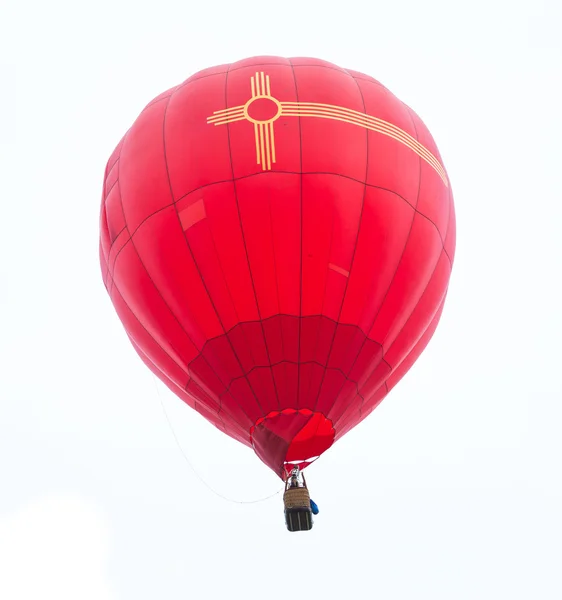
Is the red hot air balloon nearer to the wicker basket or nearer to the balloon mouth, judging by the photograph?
the balloon mouth

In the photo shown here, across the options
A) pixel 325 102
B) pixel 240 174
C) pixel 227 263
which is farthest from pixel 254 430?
pixel 325 102

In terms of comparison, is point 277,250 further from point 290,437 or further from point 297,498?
point 297,498

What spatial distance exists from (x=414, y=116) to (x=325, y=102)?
50.9 inches

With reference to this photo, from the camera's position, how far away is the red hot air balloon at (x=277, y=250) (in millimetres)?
11789

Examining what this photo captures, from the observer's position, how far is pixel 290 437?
1190 cm

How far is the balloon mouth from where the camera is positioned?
1184cm

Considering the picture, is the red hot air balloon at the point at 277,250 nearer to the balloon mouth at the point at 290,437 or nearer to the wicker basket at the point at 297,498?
the balloon mouth at the point at 290,437

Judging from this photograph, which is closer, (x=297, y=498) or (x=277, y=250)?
(x=277, y=250)

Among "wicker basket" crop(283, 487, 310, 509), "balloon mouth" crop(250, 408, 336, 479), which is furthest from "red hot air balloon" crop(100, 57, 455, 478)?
"wicker basket" crop(283, 487, 310, 509)

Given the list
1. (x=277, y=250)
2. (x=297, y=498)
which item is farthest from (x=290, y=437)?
(x=277, y=250)

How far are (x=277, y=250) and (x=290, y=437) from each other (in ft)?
5.59

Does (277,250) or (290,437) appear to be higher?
(277,250)

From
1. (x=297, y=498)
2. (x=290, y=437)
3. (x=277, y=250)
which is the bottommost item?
(x=297, y=498)

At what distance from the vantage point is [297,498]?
1189cm
